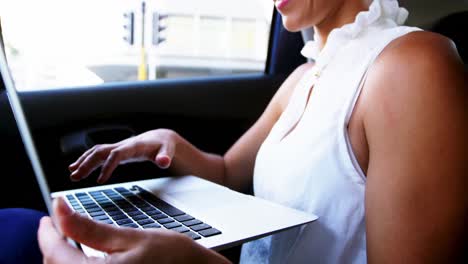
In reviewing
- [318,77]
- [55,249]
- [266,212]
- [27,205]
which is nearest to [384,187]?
[266,212]

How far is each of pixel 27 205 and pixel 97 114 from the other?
0.34 m

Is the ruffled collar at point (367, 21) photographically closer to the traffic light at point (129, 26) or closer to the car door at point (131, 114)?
the car door at point (131, 114)

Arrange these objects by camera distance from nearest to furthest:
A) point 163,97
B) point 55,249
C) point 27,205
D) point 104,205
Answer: point 55,249
point 104,205
point 27,205
point 163,97

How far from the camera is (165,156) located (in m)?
1.01

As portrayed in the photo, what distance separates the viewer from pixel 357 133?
2.53ft

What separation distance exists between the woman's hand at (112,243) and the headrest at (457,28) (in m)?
0.61

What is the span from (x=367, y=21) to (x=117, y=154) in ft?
1.99

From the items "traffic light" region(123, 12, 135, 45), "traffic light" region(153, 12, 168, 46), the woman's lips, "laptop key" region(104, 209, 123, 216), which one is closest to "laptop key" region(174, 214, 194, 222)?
"laptop key" region(104, 209, 123, 216)

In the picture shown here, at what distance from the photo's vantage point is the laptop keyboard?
73 centimetres

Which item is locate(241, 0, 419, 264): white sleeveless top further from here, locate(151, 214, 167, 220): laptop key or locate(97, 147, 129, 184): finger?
locate(97, 147, 129, 184): finger

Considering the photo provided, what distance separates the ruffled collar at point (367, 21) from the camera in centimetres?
91

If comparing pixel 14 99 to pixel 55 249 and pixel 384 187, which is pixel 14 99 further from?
pixel 384 187

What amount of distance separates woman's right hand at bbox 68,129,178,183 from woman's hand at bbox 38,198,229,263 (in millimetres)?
514

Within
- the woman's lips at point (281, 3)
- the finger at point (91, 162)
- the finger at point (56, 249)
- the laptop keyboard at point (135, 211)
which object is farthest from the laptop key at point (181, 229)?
the woman's lips at point (281, 3)
